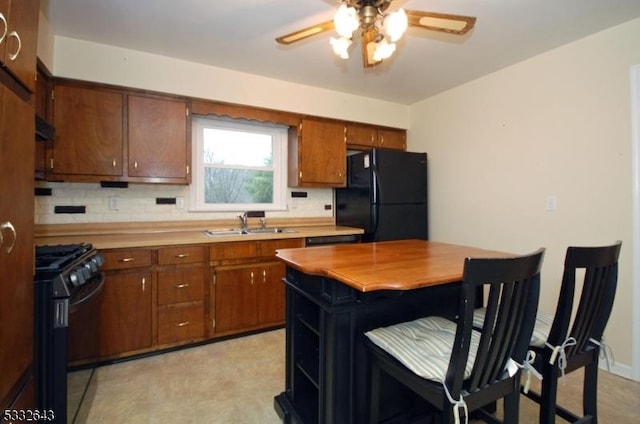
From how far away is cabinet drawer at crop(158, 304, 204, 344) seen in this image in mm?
2398

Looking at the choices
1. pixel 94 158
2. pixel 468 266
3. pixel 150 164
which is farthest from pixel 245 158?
pixel 468 266

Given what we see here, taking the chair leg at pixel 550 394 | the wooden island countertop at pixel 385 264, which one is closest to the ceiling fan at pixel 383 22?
the wooden island countertop at pixel 385 264

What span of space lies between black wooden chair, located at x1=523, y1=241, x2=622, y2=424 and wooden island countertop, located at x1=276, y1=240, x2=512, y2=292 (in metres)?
0.40

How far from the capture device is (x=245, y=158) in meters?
3.32

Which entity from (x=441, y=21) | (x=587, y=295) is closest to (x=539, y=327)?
(x=587, y=295)

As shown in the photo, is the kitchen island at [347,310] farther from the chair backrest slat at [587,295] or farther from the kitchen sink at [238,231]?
the kitchen sink at [238,231]

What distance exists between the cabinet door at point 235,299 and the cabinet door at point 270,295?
0.06 meters

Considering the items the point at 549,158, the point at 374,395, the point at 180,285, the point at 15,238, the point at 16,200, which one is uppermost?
the point at 549,158

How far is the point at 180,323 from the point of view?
2.46 metres

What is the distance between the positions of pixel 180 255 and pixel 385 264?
1746 mm

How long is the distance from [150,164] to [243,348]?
1721mm

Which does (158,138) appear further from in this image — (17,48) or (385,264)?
(385,264)

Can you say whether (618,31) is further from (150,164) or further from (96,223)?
(96,223)

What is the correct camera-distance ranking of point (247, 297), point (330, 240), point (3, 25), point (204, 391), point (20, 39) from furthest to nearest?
point (330, 240)
point (247, 297)
point (204, 391)
point (20, 39)
point (3, 25)
